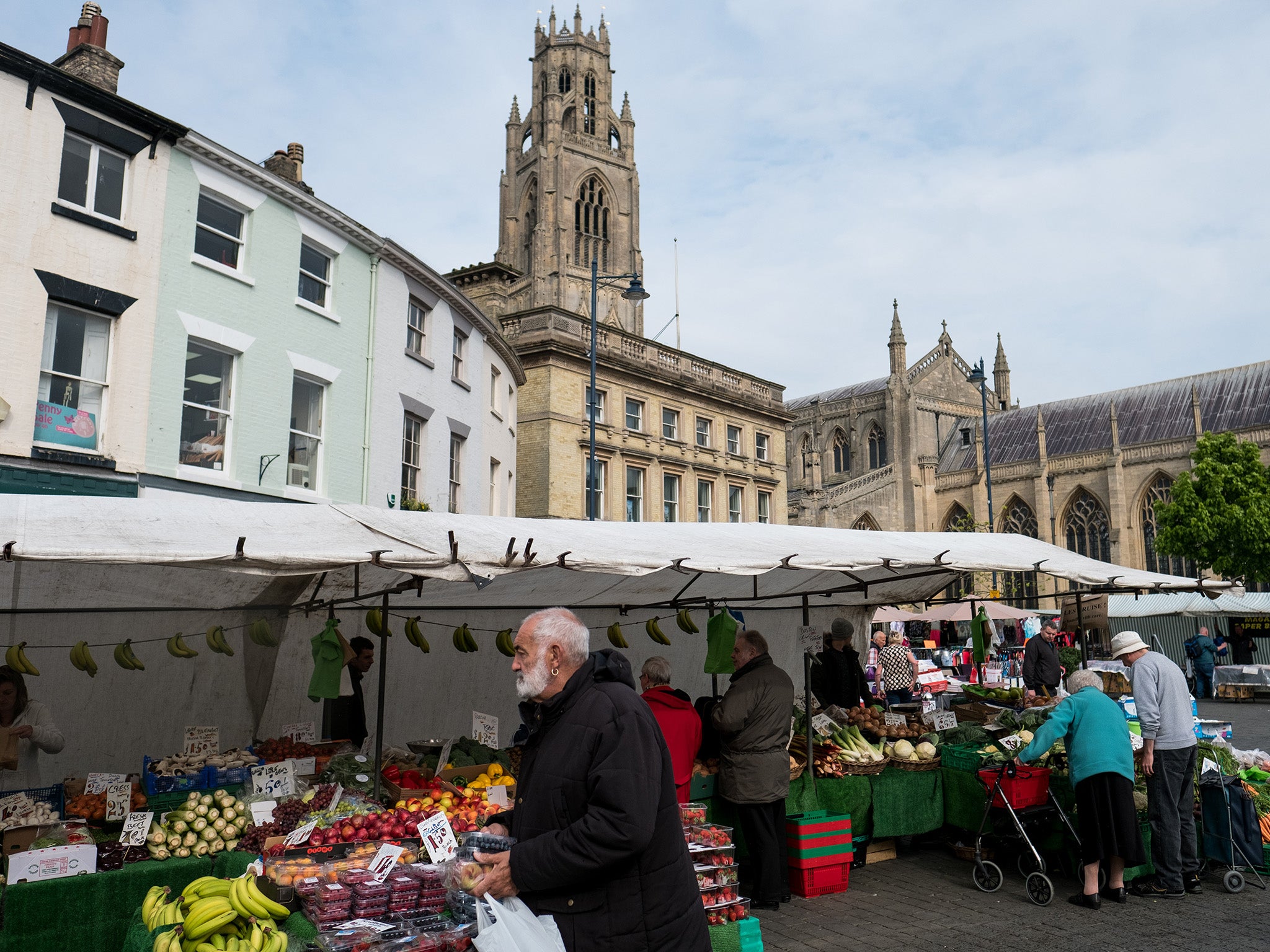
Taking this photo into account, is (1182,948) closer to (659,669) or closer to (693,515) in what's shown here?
(659,669)

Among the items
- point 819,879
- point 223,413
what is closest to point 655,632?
point 819,879

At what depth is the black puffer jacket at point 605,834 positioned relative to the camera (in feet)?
9.62

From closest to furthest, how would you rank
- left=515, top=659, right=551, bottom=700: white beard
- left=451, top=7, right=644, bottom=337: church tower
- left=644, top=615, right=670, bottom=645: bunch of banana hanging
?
left=515, top=659, right=551, bottom=700: white beard
left=644, top=615, right=670, bottom=645: bunch of banana hanging
left=451, top=7, right=644, bottom=337: church tower

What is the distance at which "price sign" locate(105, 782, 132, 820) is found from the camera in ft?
19.9

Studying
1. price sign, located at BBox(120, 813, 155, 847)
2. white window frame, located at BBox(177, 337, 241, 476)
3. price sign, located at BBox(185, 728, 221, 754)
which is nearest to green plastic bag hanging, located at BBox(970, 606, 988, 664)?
price sign, located at BBox(185, 728, 221, 754)

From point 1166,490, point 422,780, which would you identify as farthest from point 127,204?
point 1166,490

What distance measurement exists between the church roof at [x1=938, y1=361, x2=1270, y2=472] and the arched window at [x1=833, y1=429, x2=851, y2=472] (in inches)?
271

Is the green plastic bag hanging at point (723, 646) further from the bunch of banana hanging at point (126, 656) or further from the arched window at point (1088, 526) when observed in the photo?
the arched window at point (1088, 526)

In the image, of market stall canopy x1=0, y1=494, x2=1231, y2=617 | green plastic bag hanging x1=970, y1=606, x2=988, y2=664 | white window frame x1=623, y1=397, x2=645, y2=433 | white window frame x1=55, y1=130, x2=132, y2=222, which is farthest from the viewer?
white window frame x1=623, y1=397, x2=645, y2=433

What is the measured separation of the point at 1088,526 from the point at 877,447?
626 inches

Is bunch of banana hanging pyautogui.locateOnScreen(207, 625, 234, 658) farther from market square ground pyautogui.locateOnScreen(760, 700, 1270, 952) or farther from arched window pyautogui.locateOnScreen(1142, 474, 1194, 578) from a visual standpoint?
arched window pyautogui.locateOnScreen(1142, 474, 1194, 578)

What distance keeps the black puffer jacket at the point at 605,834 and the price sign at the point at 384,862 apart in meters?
1.80

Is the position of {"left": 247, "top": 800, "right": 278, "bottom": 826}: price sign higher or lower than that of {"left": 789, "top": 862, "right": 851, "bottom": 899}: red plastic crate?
higher

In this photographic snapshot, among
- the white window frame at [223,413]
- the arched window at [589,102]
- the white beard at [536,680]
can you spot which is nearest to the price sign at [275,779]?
the white beard at [536,680]
